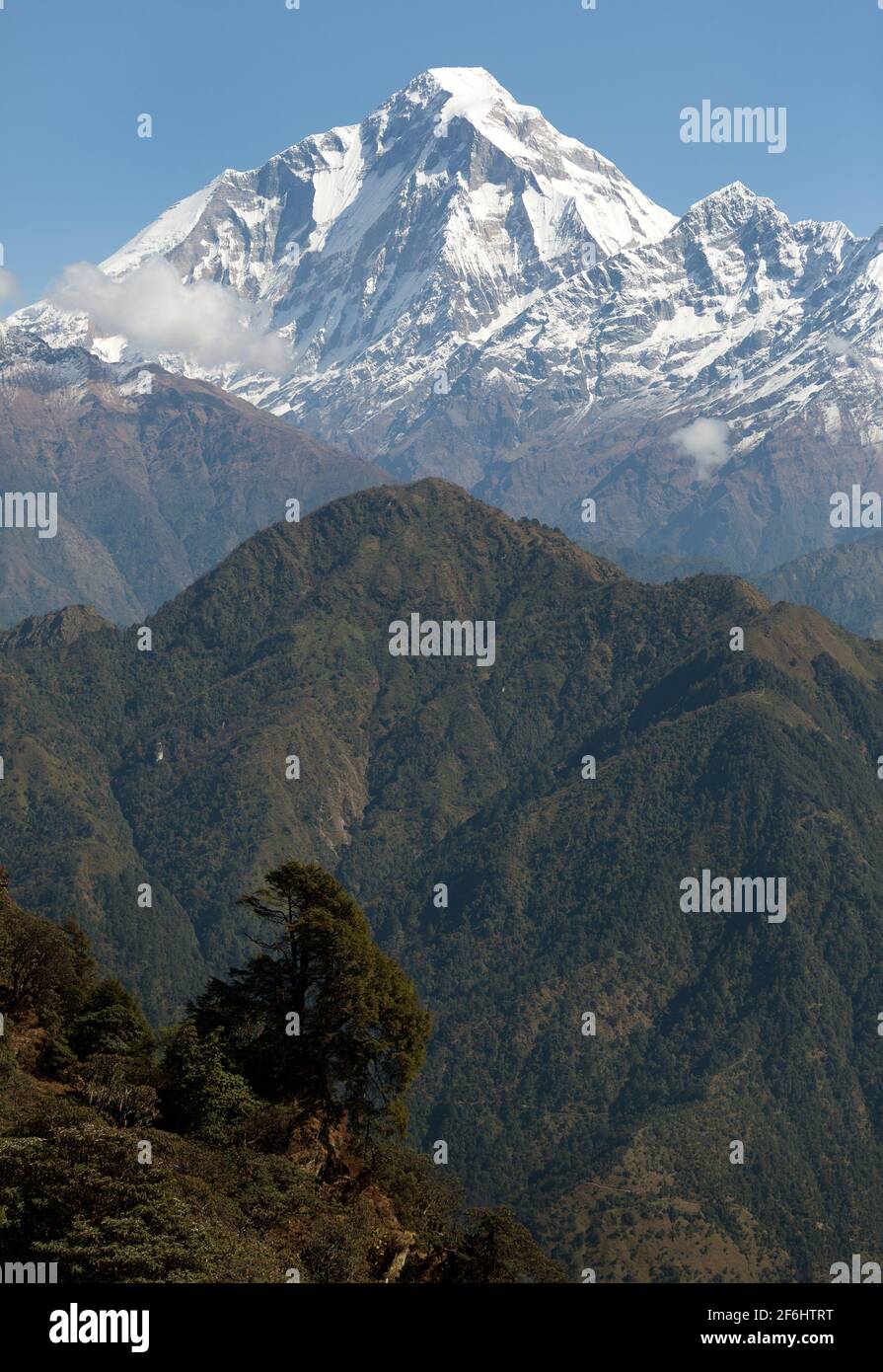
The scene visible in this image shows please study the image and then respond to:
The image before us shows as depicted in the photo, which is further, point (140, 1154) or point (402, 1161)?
point (402, 1161)

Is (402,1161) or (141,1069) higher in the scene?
(141,1069)
